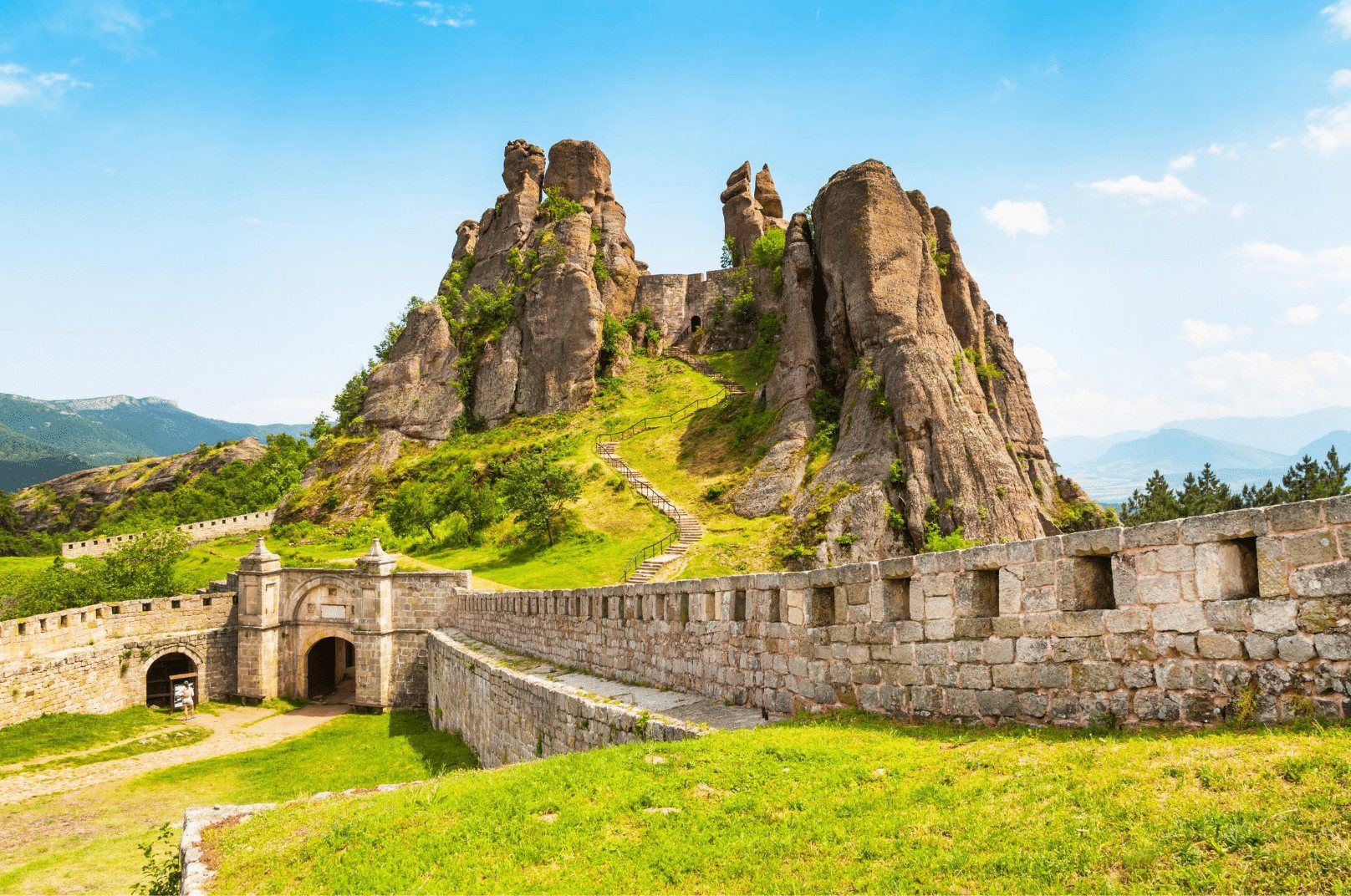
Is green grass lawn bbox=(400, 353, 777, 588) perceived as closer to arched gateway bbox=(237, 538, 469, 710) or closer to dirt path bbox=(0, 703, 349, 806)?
arched gateway bbox=(237, 538, 469, 710)

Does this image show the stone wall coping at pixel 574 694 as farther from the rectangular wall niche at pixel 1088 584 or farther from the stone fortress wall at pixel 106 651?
the stone fortress wall at pixel 106 651

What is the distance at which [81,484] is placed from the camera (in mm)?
92062

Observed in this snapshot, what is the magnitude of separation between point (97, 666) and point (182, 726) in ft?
14.5

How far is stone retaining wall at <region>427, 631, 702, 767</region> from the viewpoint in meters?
10.2

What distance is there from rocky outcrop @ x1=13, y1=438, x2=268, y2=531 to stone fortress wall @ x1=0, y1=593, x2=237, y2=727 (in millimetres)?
51403

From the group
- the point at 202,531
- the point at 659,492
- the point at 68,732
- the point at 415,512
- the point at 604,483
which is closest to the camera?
the point at 68,732

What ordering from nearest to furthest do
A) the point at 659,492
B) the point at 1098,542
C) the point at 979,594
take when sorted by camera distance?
the point at 1098,542
the point at 979,594
the point at 659,492

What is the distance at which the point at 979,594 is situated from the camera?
7488 millimetres

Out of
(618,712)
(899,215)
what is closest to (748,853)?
(618,712)

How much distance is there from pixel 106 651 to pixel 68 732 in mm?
5021

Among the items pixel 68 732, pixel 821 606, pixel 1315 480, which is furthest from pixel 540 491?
pixel 1315 480

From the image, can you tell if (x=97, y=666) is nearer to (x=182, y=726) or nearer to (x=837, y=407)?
(x=182, y=726)

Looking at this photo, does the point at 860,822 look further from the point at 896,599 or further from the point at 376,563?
the point at 376,563

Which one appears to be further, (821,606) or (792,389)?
(792,389)
